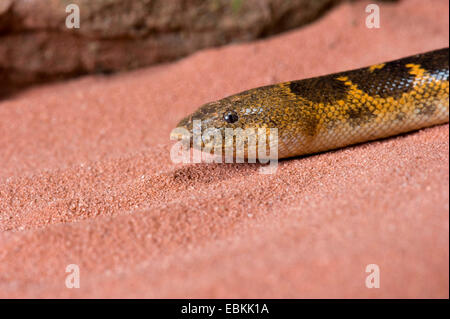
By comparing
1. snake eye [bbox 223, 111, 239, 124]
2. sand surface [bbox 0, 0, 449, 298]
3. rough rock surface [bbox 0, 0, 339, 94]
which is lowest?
sand surface [bbox 0, 0, 449, 298]

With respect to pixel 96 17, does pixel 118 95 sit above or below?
below

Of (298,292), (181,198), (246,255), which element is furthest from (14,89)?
(298,292)

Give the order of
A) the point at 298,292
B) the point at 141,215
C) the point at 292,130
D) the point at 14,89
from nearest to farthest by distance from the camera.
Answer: the point at 298,292 → the point at 141,215 → the point at 292,130 → the point at 14,89

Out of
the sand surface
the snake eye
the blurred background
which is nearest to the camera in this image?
the sand surface

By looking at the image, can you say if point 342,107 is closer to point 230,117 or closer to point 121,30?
point 230,117

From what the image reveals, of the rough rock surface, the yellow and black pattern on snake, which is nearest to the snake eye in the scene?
the yellow and black pattern on snake

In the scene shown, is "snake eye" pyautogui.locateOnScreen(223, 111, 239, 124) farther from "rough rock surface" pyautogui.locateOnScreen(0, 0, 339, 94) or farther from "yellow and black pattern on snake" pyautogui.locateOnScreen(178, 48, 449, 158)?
"rough rock surface" pyautogui.locateOnScreen(0, 0, 339, 94)

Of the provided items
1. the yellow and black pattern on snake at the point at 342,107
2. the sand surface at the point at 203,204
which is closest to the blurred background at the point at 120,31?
the sand surface at the point at 203,204

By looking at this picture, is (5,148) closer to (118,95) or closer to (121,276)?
(118,95)

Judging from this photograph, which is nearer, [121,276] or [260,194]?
[121,276]
